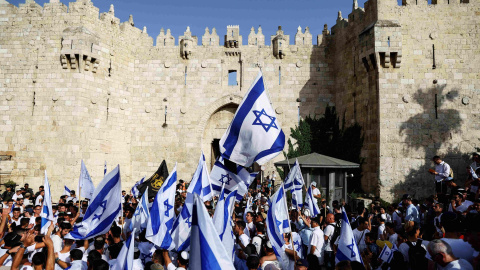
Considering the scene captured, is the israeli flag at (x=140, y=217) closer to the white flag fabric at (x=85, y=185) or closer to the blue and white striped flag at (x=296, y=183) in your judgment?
the white flag fabric at (x=85, y=185)

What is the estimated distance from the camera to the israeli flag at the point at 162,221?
601 centimetres

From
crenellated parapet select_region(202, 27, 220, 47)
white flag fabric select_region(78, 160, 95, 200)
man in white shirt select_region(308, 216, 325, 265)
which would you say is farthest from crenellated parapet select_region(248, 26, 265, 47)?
man in white shirt select_region(308, 216, 325, 265)

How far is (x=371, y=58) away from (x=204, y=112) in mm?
9181

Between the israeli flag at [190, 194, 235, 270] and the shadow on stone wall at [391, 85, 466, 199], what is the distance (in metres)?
13.5

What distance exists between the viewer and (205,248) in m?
3.47

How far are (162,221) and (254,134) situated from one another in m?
2.16

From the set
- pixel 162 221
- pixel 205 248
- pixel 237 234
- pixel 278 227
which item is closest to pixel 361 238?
pixel 278 227

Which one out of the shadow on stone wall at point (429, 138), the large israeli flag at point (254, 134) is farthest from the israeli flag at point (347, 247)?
the shadow on stone wall at point (429, 138)

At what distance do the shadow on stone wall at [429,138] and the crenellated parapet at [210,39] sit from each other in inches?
428

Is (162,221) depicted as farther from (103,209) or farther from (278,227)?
(278,227)

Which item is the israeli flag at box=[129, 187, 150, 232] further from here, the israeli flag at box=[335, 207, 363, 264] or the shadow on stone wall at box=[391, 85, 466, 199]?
the shadow on stone wall at box=[391, 85, 466, 199]

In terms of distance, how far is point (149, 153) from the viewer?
20078mm

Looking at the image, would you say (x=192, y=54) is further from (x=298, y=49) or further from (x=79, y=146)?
(x=79, y=146)

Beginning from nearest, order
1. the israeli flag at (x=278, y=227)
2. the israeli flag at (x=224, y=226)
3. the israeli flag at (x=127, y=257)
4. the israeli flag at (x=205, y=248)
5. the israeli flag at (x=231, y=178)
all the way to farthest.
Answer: the israeli flag at (x=205, y=248)
the israeli flag at (x=127, y=257)
the israeli flag at (x=224, y=226)
the israeli flag at (x=278, y=227)
the israeli flag at (x=231, y=178)
